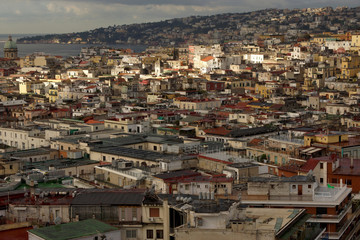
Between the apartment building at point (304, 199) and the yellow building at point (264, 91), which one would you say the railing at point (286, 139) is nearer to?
the apartment building at point (304, 199)

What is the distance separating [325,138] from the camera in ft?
117

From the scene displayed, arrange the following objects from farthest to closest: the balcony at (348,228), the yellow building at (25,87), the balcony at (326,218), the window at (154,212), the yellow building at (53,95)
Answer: the yellow building at (25,87), the yellow building at (53,95), the balcony at (348,228), the balcony at (326,218), the window at (154,212)

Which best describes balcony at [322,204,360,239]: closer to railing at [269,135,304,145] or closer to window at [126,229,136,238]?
window at [126,229,136,238]

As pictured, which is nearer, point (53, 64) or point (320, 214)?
point (320, 214)

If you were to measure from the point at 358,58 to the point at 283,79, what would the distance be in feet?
37.9

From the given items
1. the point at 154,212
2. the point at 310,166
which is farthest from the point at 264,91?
the point at 154,212

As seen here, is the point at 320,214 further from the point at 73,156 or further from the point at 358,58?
the point at 358,58

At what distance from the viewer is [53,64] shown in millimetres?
129375

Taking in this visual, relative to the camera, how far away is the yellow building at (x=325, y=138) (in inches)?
1405

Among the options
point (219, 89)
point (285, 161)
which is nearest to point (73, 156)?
point (285, 161)

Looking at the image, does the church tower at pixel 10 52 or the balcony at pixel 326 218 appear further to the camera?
the church tower at pixel 10 52

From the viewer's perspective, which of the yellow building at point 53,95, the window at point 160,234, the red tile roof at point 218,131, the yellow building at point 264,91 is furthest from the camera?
the yellow building at point 53,95

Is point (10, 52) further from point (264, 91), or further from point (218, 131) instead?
point (218, 131)

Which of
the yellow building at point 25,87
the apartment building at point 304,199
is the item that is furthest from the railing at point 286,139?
the yellow building at point 25,87
